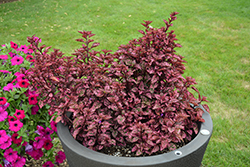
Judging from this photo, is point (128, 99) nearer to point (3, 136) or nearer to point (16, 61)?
point (3, 136)

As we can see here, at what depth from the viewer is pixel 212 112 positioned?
10.6 feet

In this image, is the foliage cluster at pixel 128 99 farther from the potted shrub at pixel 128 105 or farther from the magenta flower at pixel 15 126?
the magenta flower at pixel 15 126

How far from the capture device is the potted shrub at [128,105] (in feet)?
5.36

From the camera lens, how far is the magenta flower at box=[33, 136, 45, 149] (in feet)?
6.42

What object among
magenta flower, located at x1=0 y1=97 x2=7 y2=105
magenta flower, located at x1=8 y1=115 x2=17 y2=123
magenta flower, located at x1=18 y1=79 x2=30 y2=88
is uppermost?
magenta flower, located at x1=18 y1=79 x2=30 y2=88

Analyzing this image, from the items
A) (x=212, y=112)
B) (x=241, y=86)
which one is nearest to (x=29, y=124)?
(x=212, y=112)

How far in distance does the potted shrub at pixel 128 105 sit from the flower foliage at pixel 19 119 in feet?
0.60

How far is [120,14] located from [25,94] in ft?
17.6

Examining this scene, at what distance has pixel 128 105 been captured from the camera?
174 centimetres

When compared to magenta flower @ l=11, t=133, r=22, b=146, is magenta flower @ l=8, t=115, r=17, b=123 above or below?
above

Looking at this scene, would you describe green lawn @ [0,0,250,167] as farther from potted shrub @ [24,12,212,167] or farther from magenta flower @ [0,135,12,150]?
magenta flower @ [0,135,12,150]

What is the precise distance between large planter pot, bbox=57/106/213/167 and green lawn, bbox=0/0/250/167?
3.68ft

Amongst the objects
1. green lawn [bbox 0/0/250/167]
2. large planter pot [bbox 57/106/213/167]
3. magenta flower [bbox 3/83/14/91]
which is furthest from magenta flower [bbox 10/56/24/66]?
green lawn [bbox 0/0/250/167]

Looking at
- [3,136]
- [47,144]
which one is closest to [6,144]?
[3,136]
